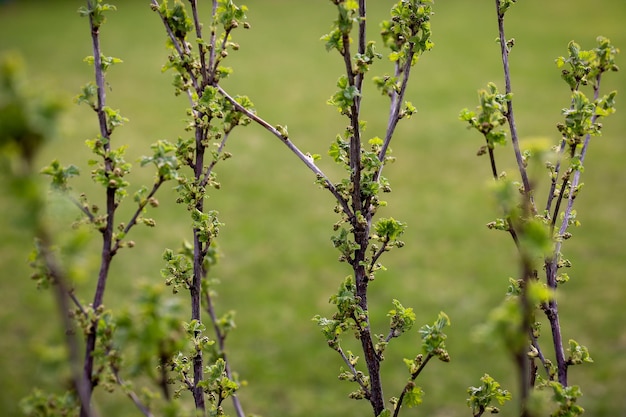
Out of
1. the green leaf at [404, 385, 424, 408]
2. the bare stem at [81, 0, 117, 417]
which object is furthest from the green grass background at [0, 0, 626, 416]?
the green leaf at [404, 385, 424, 408]

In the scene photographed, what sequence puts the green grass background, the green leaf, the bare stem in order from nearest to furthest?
the bare stem, the green leaf, the green grass background

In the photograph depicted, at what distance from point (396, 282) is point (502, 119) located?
5840 millimetres

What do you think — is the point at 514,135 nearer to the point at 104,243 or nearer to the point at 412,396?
the point at 412,396

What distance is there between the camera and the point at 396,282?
24.8 ft

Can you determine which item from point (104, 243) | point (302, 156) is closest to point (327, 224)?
point (302, 156)

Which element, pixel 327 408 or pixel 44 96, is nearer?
pixel 44 96

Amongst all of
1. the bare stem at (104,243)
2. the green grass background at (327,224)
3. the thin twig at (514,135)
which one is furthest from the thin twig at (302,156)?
the thin twig at (514,135)

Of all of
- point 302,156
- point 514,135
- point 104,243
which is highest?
point 514,135

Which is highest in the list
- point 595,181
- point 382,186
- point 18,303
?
point 595,181

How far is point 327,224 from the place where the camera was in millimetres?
9008

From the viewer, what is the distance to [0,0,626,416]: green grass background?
6.08 m

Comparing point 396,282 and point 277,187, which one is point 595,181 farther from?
point 277,187

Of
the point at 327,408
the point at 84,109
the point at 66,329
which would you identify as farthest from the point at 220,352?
the point at 84,109

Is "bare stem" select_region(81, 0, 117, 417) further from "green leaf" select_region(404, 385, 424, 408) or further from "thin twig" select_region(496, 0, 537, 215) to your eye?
"thin twig" select_region(496, 0, 537, 215)
